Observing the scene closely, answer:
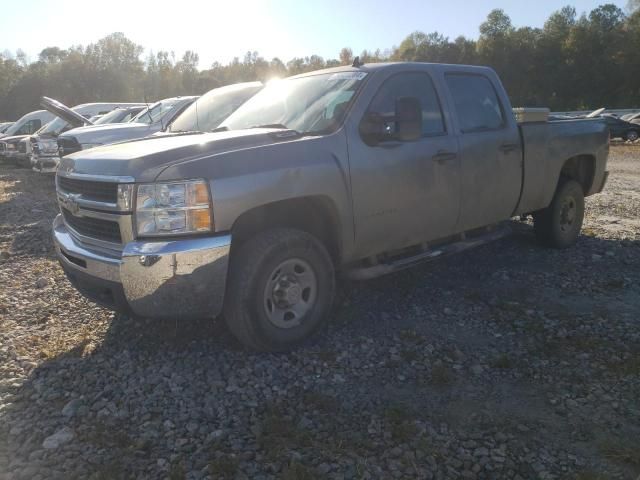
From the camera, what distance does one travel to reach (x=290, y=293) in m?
3.98

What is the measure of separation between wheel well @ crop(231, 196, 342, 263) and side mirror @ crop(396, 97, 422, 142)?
2.53 ft

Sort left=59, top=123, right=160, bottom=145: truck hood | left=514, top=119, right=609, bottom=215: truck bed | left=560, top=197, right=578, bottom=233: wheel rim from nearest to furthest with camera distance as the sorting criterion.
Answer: left=514, top=119, right=609, bottom=215: truck bed < left=560, top=197, right=578, bottom=233: wheel rim < left=59, top=123, right=160, bottom=145: truck hood

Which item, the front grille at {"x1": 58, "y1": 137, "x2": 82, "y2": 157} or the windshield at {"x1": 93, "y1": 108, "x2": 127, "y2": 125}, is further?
the windshield at {"x1": 93, "y1": 108, "x2": 127, "y2": 125}

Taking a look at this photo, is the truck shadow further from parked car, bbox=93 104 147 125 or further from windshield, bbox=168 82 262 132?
parked car, bbox=93 104 147 125

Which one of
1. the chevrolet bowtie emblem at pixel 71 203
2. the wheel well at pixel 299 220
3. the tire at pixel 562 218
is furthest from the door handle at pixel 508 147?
the chevrolet bowtie emblem at pixel 71 203

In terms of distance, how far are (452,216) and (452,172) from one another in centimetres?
38

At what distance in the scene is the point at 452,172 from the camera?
4.81 m

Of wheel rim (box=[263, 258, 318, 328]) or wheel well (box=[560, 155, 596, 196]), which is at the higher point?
wheel well (box=[560, 155, 596, 196])

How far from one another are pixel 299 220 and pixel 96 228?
4.61 ft

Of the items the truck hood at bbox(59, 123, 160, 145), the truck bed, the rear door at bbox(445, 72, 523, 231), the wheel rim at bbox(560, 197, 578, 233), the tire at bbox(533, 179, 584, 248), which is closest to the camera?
the rear door at bbox(445, 72, 523, 231)

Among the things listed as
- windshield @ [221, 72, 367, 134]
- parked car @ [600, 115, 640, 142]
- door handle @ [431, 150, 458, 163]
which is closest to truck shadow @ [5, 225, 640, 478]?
door handle @ [431, 150, 458, 163]

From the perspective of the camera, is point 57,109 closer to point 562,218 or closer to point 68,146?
point 68,146

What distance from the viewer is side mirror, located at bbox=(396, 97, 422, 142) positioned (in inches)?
162

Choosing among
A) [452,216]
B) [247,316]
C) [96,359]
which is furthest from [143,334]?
[452,216]
